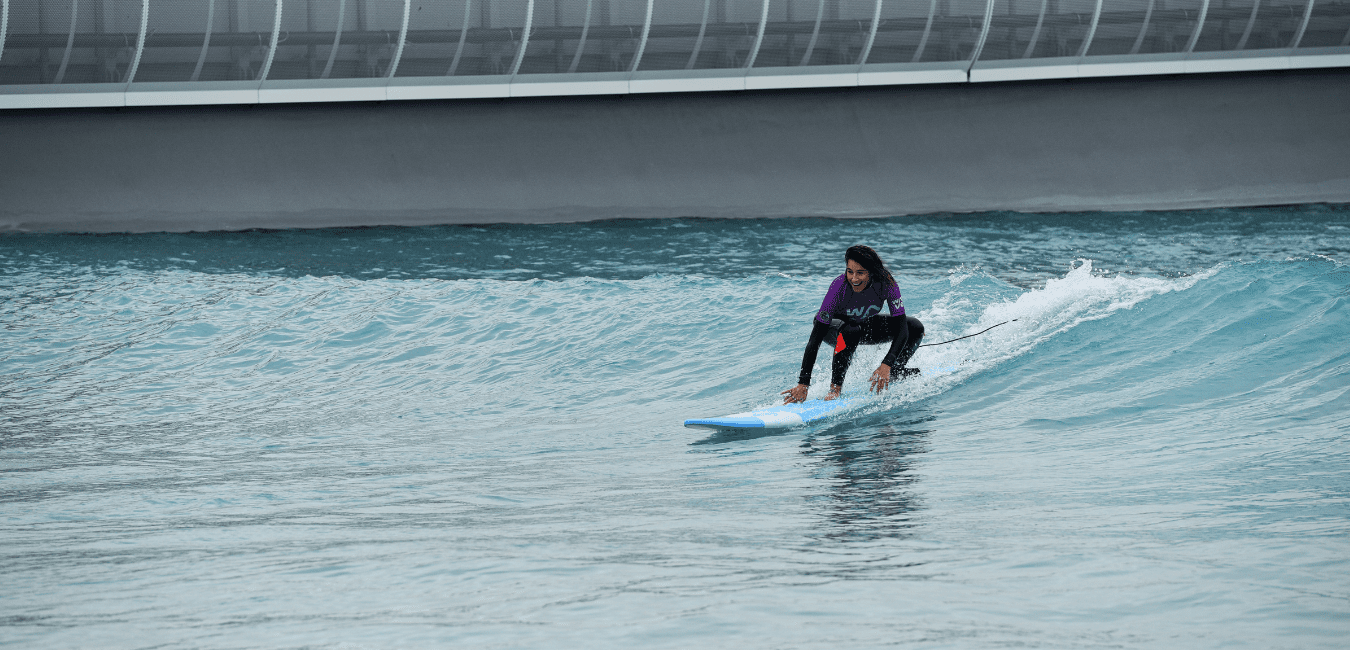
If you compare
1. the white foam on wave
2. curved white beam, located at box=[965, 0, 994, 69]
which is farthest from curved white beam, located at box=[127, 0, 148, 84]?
the white foam on wave

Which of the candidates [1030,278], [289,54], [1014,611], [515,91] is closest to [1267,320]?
[1030,278]

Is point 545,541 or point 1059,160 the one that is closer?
point 545,541

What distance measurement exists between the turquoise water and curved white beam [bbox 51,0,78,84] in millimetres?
4173

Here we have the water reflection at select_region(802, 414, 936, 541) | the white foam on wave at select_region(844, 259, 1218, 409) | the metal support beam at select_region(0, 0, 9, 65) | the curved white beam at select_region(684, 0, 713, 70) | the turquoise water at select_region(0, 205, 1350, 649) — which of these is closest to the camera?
the turquoise water at select_region(0, 205, 1350, 649)

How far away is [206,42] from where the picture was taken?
19.4 meters

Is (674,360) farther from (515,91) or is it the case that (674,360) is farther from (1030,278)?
(515,91)

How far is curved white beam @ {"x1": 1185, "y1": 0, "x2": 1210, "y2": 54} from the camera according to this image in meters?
19.6

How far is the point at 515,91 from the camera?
19734mm

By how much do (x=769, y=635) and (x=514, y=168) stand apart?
17.5m

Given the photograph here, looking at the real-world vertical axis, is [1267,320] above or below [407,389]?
above

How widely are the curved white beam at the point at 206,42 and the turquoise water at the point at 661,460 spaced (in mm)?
4209

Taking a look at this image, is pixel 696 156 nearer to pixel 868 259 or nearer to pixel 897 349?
pixel 897 349

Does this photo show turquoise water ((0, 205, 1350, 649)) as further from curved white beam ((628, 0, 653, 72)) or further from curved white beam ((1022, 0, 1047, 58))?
curved white beam ((1022, 0, 1047, 58))

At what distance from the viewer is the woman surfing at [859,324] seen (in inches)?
331
